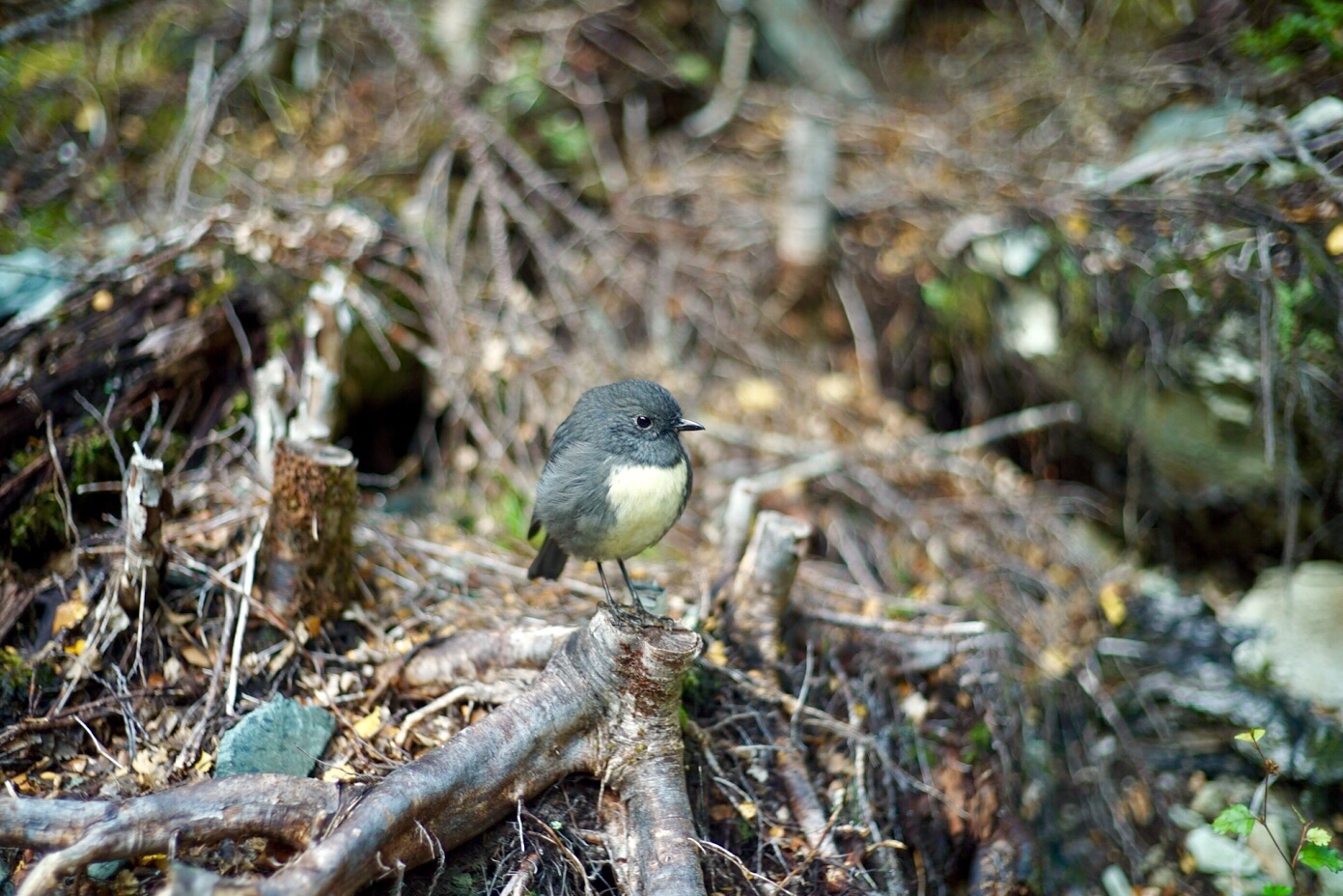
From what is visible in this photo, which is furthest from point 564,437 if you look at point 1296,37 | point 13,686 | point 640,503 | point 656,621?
point 1296,37

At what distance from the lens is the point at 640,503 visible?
2.88m

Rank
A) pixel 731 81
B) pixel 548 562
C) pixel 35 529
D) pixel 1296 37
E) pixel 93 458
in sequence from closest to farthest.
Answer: pixel 35 529 → pixel 548 562 → pixel 93 458 → pixel 1296 37 → pixel 731 81

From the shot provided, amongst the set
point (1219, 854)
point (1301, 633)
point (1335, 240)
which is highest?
point (1335, 240)

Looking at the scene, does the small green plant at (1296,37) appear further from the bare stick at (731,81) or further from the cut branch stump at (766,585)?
the cut branch stump at (766,585)

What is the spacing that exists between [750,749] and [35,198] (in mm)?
4960

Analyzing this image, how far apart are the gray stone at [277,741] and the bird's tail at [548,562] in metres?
0.87

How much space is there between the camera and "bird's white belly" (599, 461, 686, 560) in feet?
9.45

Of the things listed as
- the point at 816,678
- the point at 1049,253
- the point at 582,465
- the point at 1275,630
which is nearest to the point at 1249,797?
the point at 1275,630

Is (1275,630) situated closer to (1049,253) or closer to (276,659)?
(1049,253)

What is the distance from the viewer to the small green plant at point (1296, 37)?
4.33 metres

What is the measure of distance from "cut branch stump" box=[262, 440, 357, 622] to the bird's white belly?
95cm

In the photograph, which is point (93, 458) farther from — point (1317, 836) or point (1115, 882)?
point (1115, 882)

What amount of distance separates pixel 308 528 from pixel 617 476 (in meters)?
1.11

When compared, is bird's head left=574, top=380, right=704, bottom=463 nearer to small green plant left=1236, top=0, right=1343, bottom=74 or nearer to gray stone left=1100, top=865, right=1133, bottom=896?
gray stone left=1100, top=865, right=1133, bottom=896
